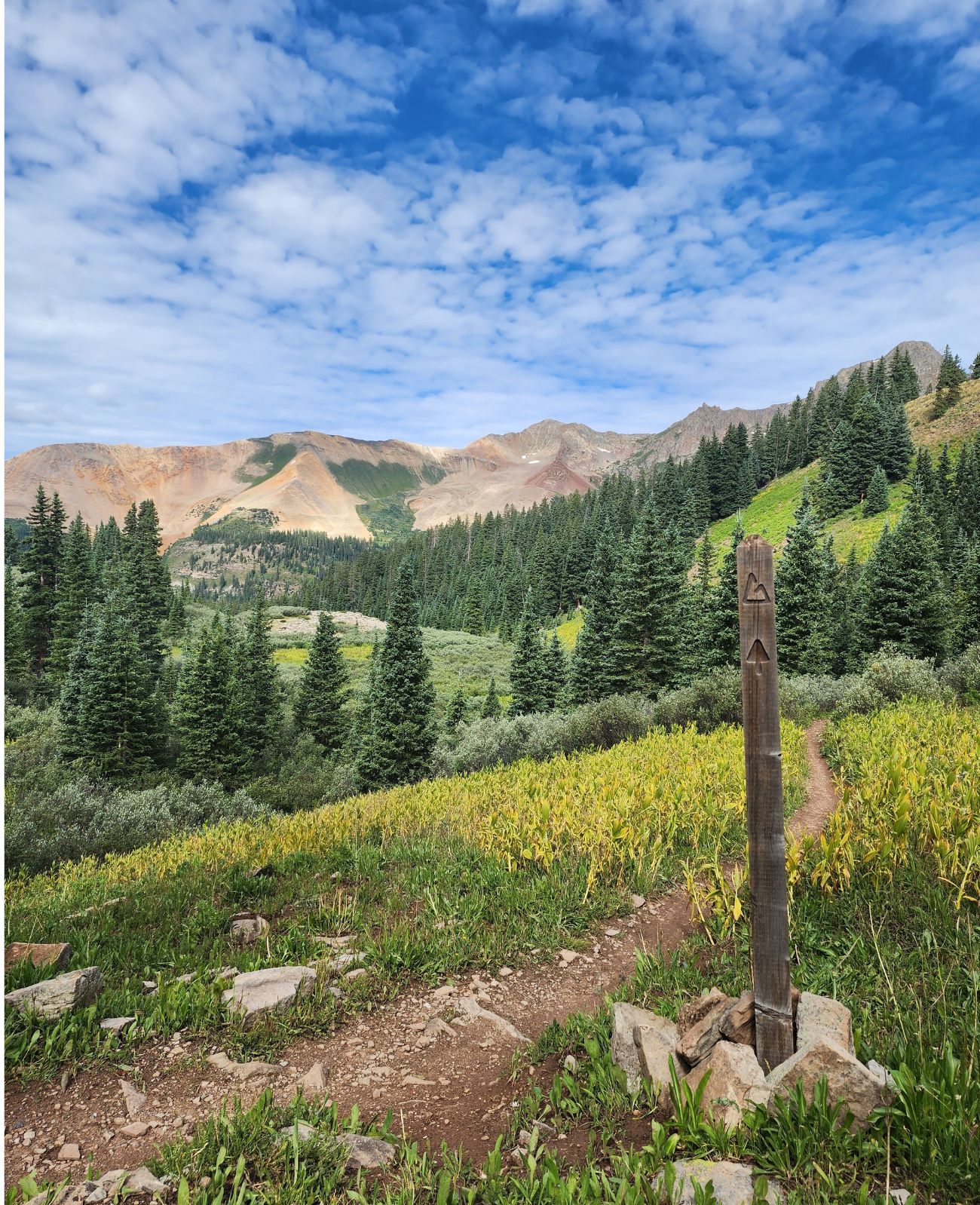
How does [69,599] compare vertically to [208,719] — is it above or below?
above

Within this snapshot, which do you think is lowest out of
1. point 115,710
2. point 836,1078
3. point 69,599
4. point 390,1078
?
point 115,710

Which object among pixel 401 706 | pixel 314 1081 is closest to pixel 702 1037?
pixel 314 1081

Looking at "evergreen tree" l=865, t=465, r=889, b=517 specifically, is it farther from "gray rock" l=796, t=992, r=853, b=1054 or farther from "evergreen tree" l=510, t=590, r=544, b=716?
"gray rock" l=796, t=992, r=853, b=1054

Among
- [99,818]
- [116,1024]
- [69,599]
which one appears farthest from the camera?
[69,599]

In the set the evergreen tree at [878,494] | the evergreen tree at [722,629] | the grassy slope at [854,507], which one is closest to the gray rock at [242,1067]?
the evergreen tree at [722,629]

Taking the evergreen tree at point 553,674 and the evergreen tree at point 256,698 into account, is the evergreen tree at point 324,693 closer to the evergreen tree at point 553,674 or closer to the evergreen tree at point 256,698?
the evergreen tree at point 256,698

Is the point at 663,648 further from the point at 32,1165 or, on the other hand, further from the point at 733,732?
the point at 32,1165

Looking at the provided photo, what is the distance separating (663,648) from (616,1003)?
33.5 m

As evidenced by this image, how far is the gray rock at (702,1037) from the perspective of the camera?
10.3 feet

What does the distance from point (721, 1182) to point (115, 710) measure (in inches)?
1583

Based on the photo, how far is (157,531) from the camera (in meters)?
75.0

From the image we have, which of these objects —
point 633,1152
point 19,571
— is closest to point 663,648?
point 633,1152

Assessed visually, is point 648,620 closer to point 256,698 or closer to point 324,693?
point 324,693

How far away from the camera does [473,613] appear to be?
10894 cm
